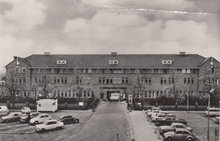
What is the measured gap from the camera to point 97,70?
54.9 m

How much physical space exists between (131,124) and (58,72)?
29396 millimetres

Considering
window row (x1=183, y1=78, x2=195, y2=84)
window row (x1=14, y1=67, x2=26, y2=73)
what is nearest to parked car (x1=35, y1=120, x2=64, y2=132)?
window row (x1=14, y1=67, x2=26, y2=73)

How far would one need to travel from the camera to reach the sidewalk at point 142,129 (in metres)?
22.9

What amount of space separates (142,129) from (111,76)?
2887cm

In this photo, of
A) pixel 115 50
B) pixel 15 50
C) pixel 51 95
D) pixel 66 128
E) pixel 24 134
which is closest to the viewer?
pixel 15 50

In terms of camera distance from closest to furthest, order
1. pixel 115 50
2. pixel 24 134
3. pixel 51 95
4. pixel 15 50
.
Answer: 1. pixel 15 50
2. pixel 24 134
3. pixel 51 95
4. pixel 115 50

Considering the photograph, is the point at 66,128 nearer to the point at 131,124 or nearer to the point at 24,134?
the point at 24,134

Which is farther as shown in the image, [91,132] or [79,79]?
[79,79]

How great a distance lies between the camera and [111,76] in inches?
2164

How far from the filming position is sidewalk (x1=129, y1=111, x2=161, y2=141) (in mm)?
22859

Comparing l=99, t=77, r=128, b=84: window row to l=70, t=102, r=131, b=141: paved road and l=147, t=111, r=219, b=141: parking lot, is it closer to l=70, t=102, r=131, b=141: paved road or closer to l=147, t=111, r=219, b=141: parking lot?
l=70, t=102, r=131, b=141: paved road

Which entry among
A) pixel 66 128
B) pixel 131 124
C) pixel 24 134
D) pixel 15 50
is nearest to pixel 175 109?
pixel 131 124

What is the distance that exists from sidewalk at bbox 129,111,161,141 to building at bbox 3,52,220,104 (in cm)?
1904

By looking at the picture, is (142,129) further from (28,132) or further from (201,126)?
(28,132)
